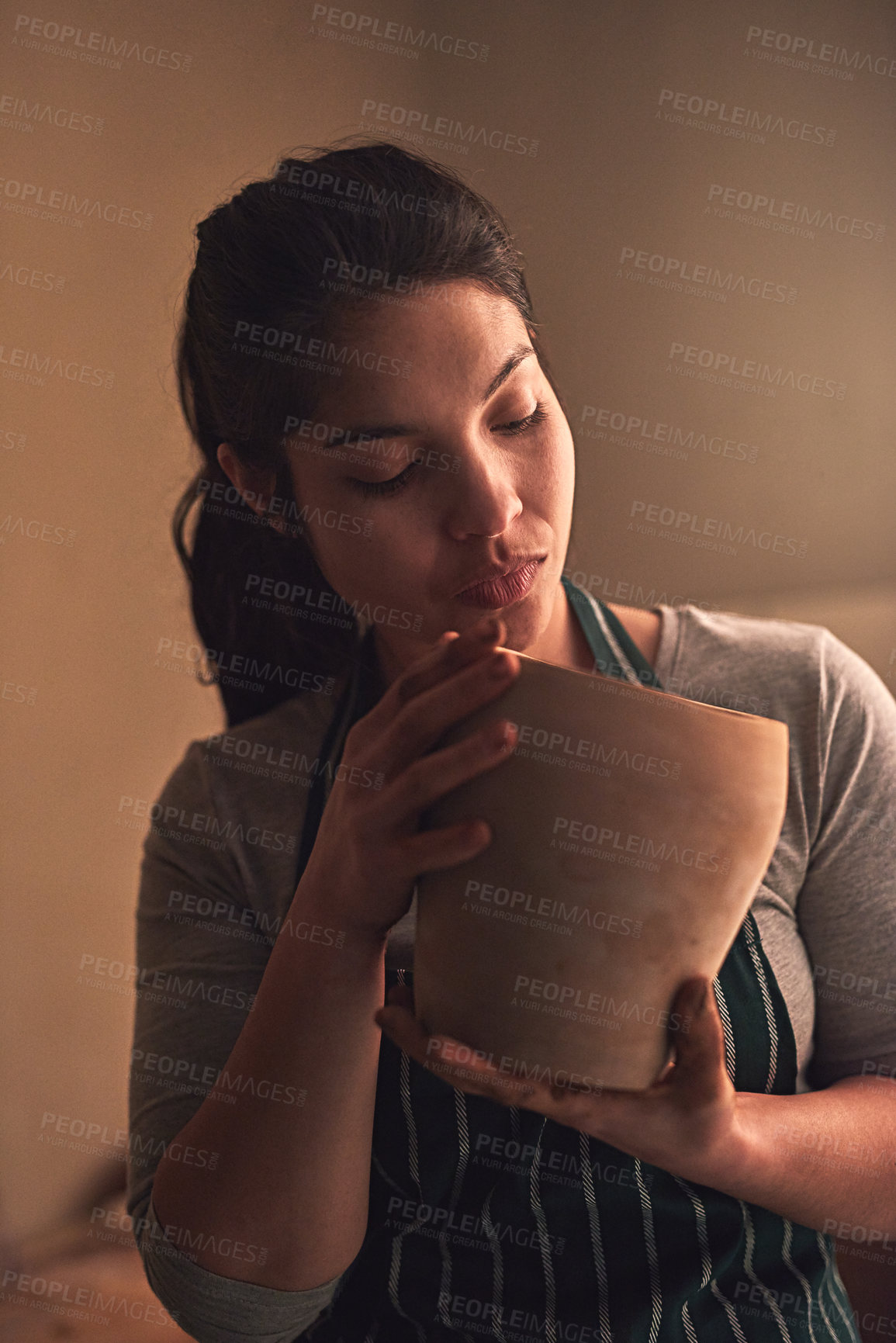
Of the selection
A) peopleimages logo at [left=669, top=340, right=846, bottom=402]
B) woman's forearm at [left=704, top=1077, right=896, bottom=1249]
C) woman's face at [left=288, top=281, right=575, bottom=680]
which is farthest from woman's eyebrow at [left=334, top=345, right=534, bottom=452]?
peopleimages logo at [left=669, top=340, right=846, bottom=402]

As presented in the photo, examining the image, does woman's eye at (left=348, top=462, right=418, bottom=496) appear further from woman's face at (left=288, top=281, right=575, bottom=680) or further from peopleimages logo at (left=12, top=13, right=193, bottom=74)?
peopleimages logo at (left=12, top=13, right=193, bottom=74)

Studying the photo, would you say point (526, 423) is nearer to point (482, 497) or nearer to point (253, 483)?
point (482, 497)

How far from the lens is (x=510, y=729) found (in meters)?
0.37

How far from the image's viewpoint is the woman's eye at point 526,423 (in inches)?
22.9

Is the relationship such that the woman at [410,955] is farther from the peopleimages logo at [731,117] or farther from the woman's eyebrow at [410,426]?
the peopleimages logo at [731,117]

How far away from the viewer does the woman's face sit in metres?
0.56

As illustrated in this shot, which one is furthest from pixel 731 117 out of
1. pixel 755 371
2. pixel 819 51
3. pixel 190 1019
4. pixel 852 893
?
pixel 190 1019

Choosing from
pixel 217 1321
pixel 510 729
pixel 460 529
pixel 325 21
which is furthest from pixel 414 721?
pixel 325 21

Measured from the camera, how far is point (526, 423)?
0.59 metres

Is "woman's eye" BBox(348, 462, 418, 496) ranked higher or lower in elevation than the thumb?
higher

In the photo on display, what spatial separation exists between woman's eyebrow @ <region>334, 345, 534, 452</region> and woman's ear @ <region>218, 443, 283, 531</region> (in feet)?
0.59

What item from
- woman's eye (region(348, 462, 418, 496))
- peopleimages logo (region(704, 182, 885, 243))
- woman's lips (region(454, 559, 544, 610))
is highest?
peopleimages logo (region(704, 182, 885, 243))

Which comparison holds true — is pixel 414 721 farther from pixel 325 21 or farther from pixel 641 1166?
pixel 325 21

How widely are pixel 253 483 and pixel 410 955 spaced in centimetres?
43
